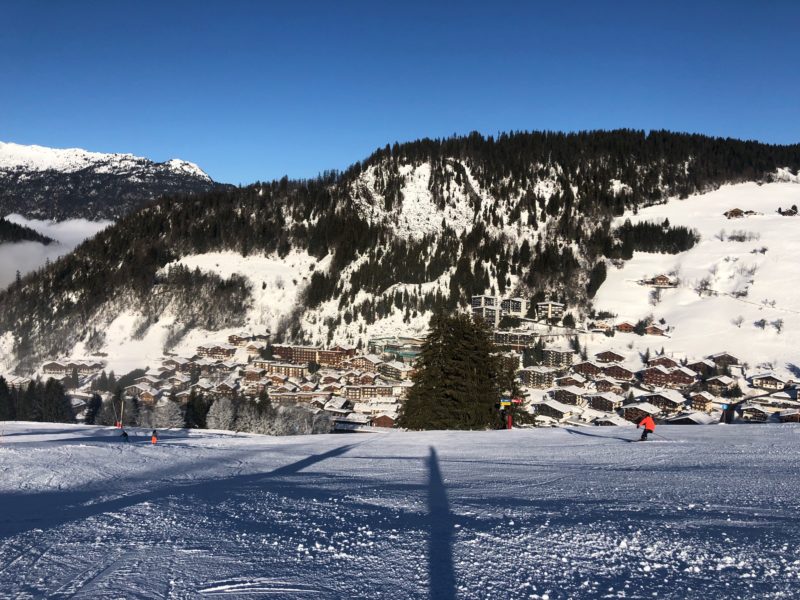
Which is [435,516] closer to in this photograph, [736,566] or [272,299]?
[736,566]

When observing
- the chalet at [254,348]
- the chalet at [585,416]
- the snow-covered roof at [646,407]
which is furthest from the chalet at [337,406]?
the chalet at [254,348]

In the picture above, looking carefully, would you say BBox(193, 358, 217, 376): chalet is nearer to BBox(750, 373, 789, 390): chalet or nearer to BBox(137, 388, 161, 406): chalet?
BBox(137, 388, 161, 406): chalet

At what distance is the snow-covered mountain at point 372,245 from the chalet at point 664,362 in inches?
989

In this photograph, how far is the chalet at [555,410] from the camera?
169ft

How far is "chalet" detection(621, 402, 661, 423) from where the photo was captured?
164ft

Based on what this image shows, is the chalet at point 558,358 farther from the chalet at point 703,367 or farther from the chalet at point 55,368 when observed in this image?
the chalet at point 55,368

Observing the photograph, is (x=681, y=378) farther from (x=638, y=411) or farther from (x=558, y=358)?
(x=558, y=358)

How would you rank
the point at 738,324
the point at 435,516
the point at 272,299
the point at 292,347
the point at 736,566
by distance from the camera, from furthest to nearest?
the point at 272,299, the point at 292,347, the point at 738,324, the point at 435,516, the point at 736,566

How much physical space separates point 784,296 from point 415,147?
94912mm

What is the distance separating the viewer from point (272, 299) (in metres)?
112

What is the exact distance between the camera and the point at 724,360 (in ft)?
217

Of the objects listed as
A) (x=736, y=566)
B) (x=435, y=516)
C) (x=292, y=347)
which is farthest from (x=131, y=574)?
(x=292, y=347)

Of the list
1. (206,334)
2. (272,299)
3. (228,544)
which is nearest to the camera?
(228,544)

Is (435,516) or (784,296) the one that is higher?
(784,296)
